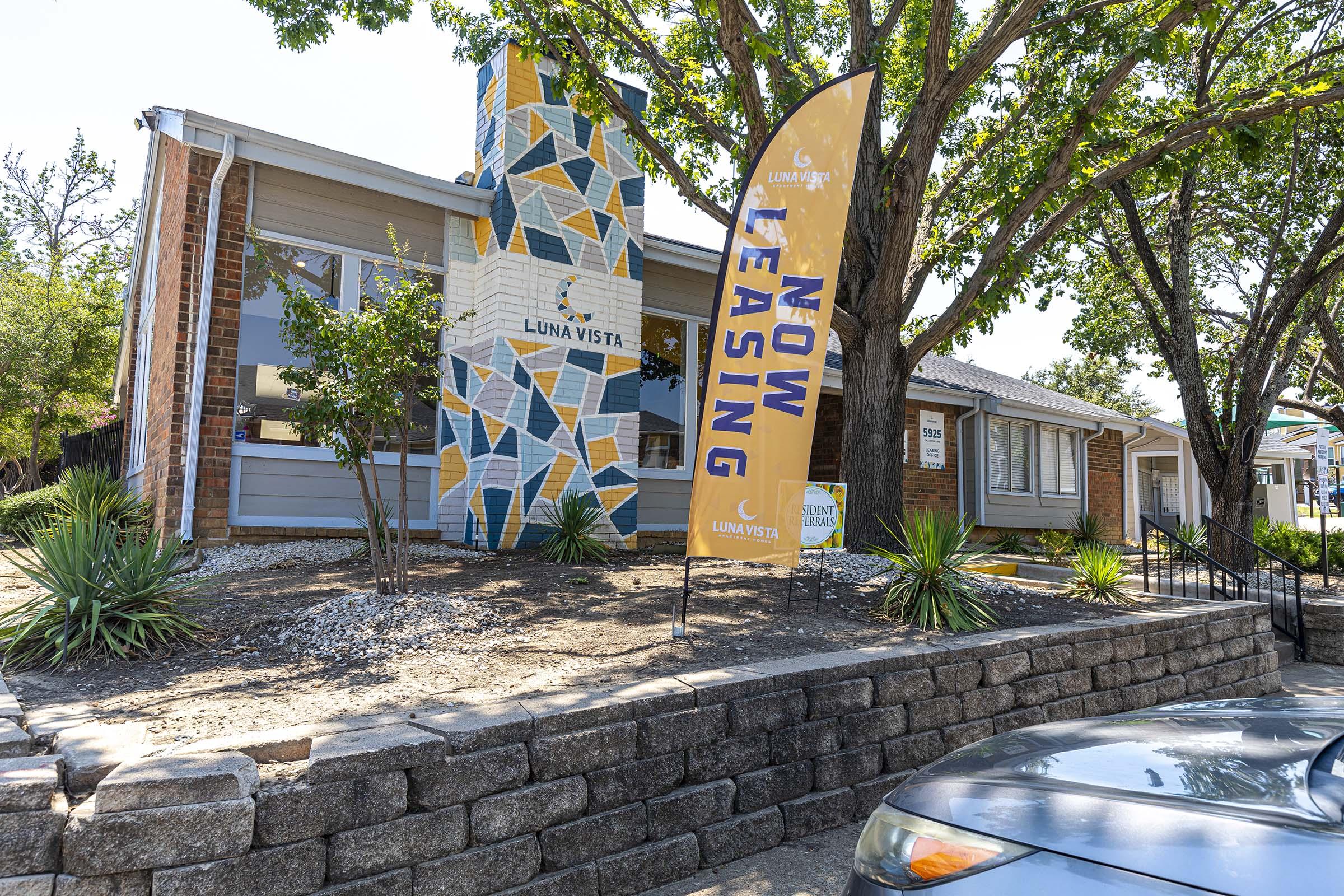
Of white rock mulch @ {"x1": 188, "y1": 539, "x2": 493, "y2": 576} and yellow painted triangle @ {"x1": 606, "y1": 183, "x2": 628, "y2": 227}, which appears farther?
yellow painted triangle @ {"x1": 606, "y1": 183, "x2": 628, "y2": 227}

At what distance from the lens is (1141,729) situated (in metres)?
2.05

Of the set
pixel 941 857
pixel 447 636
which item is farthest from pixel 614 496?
pixel 941 857

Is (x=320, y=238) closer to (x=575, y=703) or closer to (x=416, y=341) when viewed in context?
(x=416, y=341)

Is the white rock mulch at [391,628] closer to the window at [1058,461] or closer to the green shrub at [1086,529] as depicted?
the green shrub at [1086,529]

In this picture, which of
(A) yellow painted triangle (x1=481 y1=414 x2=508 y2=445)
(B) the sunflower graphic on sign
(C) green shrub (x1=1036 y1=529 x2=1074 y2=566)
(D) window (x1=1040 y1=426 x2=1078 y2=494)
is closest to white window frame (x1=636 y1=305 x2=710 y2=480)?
(B) the sunflower graphic on sign

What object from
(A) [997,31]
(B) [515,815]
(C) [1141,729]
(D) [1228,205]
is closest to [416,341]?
(B) [515,815]

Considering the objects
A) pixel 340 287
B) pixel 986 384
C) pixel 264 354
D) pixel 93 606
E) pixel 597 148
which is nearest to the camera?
pixel 93 606

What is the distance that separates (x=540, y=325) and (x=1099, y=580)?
20.6 ft

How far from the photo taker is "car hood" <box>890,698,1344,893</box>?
4.25ft

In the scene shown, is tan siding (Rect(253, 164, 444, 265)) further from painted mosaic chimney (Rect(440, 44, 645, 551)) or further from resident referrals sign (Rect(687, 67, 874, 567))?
resident referrals sign (Rect(687, 67, 874, 567))

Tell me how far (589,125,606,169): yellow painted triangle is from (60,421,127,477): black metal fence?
25.6ft

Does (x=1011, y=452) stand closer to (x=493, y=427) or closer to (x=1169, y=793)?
(x=493, y=427)

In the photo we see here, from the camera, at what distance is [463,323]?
9570 millimetres

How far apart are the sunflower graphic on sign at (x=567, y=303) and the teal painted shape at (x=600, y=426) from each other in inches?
45.4
